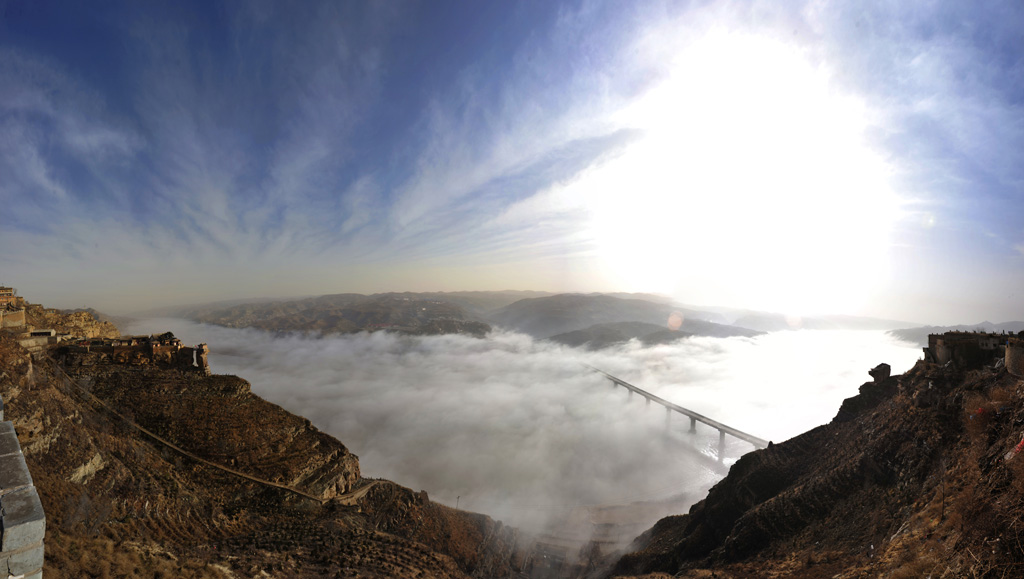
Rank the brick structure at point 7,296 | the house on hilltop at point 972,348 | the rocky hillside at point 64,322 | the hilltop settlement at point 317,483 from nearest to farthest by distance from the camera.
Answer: the hilltop settlement at point 317,483 → the house on hilltop at point 972,348 → the brick structure at point 7,296 → the rocky hillside at point 64,322

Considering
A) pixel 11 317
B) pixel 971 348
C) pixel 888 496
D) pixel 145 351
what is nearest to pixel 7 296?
pixel 11 317

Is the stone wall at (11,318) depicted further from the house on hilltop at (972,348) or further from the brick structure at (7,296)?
the house on hilltop at (972,348)

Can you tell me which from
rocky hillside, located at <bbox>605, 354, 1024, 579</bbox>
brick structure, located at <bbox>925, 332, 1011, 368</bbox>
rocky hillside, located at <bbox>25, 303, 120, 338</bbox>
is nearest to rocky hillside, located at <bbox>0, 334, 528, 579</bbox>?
rocky hillside, located at <bbox>25, 303, 120, 338</bbox>

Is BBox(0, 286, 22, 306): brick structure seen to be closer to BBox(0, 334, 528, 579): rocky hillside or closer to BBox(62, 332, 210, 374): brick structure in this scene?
BBox(62, 332, 210, 374): brick structure

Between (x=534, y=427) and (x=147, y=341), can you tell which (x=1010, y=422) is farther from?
(x=534, y=427)

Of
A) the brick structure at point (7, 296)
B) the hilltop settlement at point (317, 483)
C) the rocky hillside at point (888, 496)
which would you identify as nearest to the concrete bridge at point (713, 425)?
the rocky hillside at point (888, 496)

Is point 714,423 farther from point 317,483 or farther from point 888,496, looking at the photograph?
point 317,483
